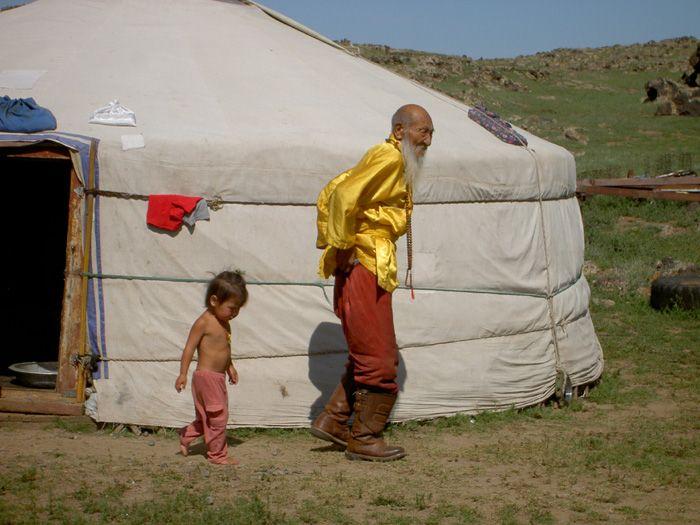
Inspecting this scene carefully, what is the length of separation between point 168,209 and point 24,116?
861 millimetres

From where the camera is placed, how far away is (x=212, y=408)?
15.2 ft

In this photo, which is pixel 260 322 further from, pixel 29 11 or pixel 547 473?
pixel 29 11

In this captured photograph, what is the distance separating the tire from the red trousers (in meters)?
4.83

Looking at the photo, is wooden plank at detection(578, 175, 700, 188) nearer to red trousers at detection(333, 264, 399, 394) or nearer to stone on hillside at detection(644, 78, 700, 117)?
red trousers at detection(333, 264, 399, 394)

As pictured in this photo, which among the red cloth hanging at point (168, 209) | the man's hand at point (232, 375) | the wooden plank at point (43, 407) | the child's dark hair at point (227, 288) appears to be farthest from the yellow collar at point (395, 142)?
the wooden plank at point (43, 407)

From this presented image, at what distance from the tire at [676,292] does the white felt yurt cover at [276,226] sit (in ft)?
8.67

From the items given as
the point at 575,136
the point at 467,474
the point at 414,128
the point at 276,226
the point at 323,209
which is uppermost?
the point at 575,136

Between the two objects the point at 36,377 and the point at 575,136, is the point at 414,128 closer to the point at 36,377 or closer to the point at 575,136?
the point at 36,377

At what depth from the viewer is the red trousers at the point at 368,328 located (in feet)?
15.2

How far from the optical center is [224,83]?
5730 mm

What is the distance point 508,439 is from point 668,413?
123cm

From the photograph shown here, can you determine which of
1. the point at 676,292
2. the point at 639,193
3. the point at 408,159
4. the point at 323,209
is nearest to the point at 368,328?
the point at 323,209

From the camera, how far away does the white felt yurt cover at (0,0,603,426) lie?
516 centimetres

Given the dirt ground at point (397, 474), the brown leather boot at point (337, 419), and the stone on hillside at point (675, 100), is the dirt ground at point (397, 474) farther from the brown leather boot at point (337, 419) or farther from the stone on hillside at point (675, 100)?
the stone on hillside at point (675, 100)
